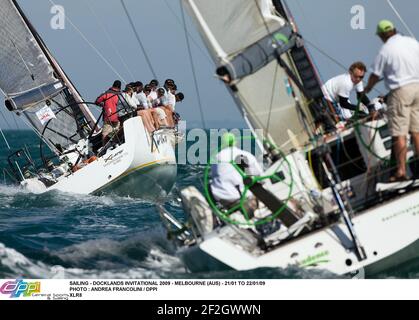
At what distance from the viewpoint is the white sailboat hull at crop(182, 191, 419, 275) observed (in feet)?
26.4

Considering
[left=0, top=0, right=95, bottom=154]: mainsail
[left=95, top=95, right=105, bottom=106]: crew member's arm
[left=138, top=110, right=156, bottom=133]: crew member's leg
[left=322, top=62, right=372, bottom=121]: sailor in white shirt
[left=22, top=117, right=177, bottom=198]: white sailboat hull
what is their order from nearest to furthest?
[left=322, top=62, right=372, bottom=121]: sailor in white shirt < [left=22, top=117, right=177, bottom=198]: white sailboat hull < [left=138, top=110, right=156, bottom=133]: crew member's leg < [left=95, top=95, right=105, bottom=106]: crew member's arm < [left=0, top=0, right=95, bottom=154]: mainsail

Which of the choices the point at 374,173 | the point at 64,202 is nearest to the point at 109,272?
the point at 374,173

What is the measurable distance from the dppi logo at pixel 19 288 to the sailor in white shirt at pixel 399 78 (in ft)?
13.8

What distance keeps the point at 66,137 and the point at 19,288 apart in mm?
10963

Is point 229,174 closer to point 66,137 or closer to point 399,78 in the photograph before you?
point 399,78

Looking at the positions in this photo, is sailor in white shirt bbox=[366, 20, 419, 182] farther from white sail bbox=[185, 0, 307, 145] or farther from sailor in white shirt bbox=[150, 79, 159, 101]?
sailor in white shirt bbox=[150, 79, 159, 101]

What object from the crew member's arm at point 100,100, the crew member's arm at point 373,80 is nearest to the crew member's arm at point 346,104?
the crew member's arm at point 373,80

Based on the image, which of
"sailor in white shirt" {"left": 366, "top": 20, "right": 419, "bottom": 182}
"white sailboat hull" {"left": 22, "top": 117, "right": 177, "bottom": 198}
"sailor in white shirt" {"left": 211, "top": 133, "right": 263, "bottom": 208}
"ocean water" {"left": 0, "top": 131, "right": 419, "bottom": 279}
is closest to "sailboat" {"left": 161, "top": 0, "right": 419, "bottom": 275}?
"sailor in white shirt" {"left": 211, "top": 133, "right": 263, "bottom": 208}

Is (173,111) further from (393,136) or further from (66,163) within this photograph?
(393,136)

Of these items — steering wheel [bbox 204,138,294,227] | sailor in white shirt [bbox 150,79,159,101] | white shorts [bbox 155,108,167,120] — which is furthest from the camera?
sailor in white shirt [bbox 150,79,159,101]

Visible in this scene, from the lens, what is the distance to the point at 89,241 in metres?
11.5

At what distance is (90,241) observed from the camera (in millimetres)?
11477

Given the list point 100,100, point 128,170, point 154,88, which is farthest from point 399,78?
point 154,88

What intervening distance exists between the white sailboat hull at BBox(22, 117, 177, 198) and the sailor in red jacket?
1.77ft
